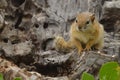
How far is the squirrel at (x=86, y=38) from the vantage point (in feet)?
18.3

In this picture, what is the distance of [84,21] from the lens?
5371mm

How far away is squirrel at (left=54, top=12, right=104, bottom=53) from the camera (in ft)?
18.3

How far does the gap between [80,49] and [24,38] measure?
1013 mm

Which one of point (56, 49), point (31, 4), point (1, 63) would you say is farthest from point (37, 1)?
point (1, 63)

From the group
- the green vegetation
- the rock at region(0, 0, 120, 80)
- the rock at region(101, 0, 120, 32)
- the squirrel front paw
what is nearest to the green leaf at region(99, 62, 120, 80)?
the green vegetation

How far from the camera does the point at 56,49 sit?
579 cm

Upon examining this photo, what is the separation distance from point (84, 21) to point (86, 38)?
1.63 ft

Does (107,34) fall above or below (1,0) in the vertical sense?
below

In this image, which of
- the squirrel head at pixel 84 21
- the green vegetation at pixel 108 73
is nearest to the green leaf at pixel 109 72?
the green vegetation at pixel 108 73

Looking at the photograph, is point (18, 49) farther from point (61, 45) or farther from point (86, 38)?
point (86, 38)

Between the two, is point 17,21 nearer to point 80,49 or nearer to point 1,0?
point 1,0

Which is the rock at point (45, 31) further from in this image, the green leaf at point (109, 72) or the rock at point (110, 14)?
the green leaf at point (109, 72)

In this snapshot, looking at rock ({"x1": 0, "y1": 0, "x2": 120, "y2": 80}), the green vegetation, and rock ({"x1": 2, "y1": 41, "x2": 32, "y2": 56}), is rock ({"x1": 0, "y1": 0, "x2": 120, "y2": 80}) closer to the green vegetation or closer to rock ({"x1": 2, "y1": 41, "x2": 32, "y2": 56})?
rock ({"x1": 2, "y1": 41, "x2": 32, "y2": 56})

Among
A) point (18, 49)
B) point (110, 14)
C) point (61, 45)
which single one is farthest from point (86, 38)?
point (18, 49)
